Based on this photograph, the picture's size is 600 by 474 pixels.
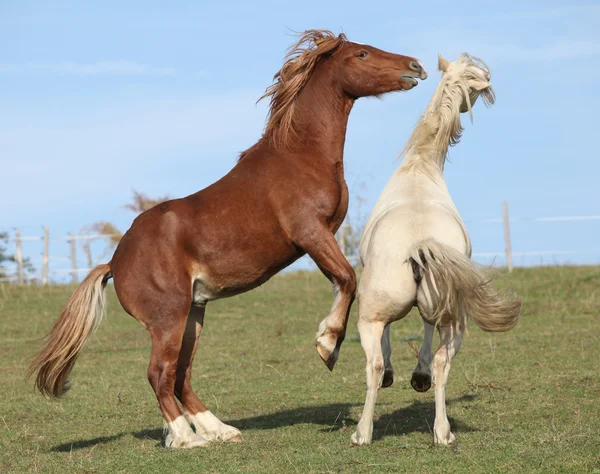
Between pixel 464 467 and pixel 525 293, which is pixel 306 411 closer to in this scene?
pixel 464 467

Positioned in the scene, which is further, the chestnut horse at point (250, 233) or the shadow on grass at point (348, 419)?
the shadow on grass at point (348, 419)

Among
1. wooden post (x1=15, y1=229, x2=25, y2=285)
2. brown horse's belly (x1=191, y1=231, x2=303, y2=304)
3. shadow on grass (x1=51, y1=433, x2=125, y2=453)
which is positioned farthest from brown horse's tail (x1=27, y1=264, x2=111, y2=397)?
wooden post (x1=15, y1=229, x2=25, y2=285)

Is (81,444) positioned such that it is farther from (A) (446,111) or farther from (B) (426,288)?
(A) (446,111)

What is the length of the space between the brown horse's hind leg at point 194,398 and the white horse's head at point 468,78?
2790 millimetres

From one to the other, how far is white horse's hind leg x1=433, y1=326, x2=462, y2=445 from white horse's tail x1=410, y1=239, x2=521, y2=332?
9 cm

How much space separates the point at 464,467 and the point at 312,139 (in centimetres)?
284

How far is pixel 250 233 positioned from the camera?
6352 millimetres

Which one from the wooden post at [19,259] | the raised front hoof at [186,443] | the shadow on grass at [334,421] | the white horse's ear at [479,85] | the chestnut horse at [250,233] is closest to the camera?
the raised front hoof at [186,443]

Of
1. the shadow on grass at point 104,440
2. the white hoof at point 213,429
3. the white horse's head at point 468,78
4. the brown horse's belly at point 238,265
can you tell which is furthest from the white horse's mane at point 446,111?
the shadow on grass at point 104,440

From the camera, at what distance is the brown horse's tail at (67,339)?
6.60 metres

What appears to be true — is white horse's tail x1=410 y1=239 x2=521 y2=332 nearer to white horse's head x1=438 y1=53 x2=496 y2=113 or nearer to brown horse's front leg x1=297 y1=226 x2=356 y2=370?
brown horse's front leg x1=297 y1=226 x2=356 y2=370

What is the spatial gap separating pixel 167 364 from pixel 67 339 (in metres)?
0.90

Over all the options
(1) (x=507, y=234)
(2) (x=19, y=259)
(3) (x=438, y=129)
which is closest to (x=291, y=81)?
(3) (x=438, y=129)

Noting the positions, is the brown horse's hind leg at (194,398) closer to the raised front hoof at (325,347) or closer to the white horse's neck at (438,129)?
the raised front hoof at (325,347)
